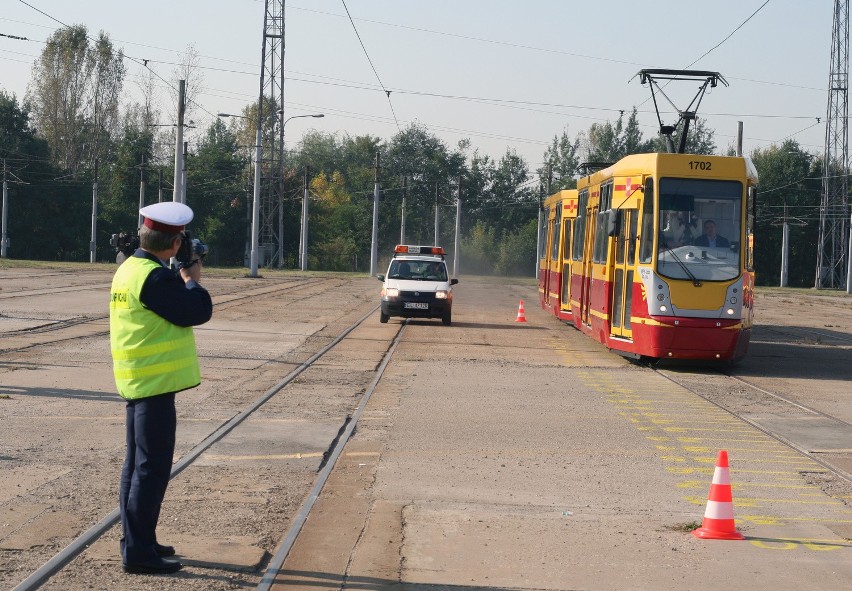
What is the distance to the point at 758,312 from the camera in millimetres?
43250

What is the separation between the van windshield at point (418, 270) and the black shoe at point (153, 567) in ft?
75.1

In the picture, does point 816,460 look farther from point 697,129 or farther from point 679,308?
point 697,129

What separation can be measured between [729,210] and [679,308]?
1.94 metres

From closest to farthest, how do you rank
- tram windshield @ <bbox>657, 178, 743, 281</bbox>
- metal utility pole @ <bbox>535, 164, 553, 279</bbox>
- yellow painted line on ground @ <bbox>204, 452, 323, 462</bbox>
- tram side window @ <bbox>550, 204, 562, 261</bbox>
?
1. yellow painted line on ground @ <bbox>204, 452, 323, 462</bbox>
2. tram windshield @ <bbox>657, 178, 743, 281</bbox>
3. tram side window @ <bbox>550, 204, 562, 261</bbox>
4. metal utility pole @ <bbox>535, 164, 553, 279</bbox>

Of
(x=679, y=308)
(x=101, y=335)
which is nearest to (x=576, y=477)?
(x=679, y=308)

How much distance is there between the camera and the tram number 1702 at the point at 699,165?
773 inches

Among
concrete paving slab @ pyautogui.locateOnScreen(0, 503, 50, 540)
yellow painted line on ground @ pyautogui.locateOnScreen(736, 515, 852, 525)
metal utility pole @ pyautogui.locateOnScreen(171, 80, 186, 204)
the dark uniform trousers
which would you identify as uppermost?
metal utility pole @ pyautogui.locateOnScreen(171, 80, 186, 204)

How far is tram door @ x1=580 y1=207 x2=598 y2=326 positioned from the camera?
24438 mm

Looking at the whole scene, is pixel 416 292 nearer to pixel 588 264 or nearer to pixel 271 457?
pixel 588 264

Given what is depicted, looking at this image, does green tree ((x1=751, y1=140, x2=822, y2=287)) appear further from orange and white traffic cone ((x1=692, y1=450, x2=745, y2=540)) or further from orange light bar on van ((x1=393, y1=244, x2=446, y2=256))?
orange and white traffic cone ((x1=692, y1=450, x2=745, y2=540))

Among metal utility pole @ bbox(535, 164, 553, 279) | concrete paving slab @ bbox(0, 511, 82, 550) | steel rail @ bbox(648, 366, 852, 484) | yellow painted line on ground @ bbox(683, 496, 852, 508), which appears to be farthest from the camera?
metal utility pole @ bbox(535, 164, 553, 279)

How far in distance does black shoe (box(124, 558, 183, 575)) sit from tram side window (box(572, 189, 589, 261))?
67.3 ft

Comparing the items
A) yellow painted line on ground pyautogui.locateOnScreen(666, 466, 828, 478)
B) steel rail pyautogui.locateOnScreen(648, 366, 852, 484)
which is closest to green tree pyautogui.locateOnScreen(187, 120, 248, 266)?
steel rail pyautogui.locateOnScreen(648, 366, 852, 484)

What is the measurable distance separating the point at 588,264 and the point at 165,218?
19008mm
